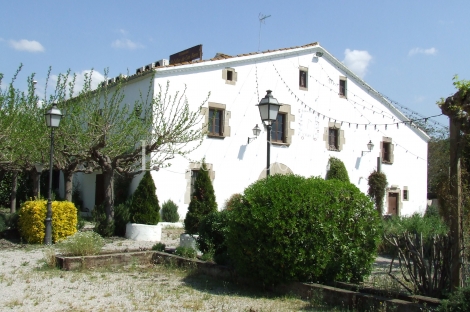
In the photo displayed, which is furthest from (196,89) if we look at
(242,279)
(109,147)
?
(242,279)

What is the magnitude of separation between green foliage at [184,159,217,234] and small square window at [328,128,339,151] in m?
8.57

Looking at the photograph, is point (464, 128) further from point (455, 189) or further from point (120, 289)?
point (120, 289)

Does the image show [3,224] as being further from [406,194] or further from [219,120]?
[406,194]

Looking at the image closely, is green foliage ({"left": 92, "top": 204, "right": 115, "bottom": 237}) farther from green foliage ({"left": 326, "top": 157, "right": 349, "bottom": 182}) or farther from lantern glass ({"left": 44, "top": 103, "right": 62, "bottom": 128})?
green foliage ({"left": 326, "top": 157, "right": 349, "bottom": 182})

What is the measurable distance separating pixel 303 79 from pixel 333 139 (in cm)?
317

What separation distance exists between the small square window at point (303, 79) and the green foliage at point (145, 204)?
8729 millimetres

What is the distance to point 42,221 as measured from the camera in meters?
13.7

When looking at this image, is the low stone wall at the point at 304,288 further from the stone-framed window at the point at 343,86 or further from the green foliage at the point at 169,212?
the stone-framed window at the point at 343,86

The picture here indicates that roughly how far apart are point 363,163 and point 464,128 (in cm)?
1806

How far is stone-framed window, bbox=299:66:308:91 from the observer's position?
71.4 ft

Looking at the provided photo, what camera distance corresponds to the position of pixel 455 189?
609cm

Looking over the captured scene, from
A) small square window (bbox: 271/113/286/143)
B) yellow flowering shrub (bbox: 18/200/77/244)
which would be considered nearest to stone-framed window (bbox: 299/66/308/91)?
small square window (bbox: 271/113/286/143)

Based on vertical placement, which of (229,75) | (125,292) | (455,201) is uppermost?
(229,75)

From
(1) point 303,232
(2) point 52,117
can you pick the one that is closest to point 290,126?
(2) point 52,117
